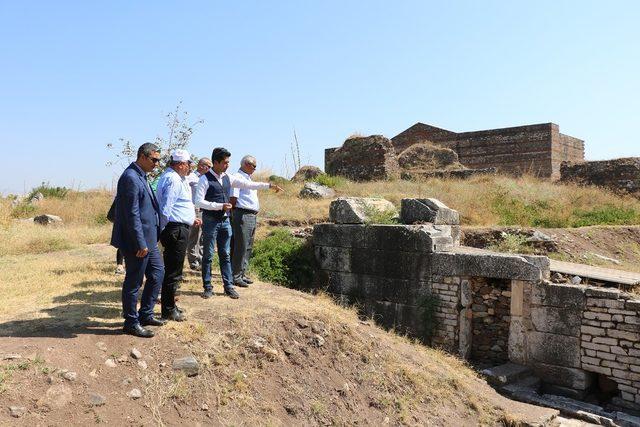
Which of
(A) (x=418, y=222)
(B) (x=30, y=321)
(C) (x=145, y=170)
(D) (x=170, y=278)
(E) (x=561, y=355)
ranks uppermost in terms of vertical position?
(C) (x=145, y=170)

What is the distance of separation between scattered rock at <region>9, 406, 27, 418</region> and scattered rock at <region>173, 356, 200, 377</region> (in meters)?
1.33

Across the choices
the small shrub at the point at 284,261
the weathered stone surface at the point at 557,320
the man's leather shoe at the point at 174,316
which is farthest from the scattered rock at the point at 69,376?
the weathered stone surface at the point at 557,320

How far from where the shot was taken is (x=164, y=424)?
4336 mm

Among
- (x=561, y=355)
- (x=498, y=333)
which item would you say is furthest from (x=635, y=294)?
(x=498, y=333)

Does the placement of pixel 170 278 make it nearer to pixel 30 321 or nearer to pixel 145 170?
pixel 145 170

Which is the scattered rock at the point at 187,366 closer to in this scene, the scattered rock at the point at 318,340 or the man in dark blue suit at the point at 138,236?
the man in dark blue suit at the point at 138,236

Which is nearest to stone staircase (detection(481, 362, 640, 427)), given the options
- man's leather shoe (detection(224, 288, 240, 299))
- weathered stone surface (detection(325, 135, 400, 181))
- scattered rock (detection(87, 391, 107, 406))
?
man's leather shoe (detection(224, 288, 240, 299))

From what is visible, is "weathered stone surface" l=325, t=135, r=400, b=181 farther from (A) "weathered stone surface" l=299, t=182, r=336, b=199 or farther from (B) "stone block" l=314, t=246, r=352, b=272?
(B) "stone block" l=314, t=246, r=352, b=272

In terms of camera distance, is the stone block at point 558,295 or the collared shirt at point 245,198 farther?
the stone block at point 558,295

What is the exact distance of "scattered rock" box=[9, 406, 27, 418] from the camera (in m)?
3.94

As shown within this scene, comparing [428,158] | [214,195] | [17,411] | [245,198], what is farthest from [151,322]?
[428,158]

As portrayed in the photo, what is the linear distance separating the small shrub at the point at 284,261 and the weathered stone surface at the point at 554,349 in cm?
426

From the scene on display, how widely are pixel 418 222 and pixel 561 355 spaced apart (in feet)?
10.8

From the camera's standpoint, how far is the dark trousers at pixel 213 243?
6.56 metres
